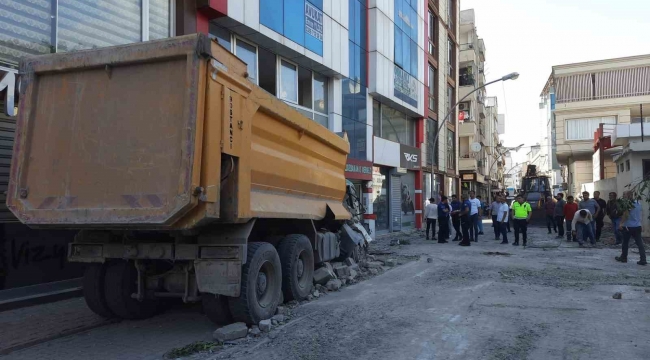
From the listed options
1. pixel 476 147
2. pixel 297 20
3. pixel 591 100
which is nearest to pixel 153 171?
pixel 297 20

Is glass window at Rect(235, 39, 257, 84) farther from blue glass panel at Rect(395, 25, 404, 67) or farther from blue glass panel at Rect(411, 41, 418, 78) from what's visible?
blue glass panel at Rect(411, 41, 418, 78)

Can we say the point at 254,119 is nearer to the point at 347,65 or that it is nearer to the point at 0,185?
the point at 0,185

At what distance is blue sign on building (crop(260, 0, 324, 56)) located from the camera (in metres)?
12.4

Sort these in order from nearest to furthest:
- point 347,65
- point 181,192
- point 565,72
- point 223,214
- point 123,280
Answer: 1. point 181,192
2. point 223,214
3. point 123,280
4. point 347,65
5. point 565,72

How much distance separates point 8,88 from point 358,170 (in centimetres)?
1187

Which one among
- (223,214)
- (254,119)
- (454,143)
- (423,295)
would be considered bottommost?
(423,295)

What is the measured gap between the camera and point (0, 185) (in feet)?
22.4

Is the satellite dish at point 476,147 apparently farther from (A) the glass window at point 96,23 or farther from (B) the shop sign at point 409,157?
(A) the glass window at point 96,23

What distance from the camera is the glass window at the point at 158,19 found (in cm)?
945

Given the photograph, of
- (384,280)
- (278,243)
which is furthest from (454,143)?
(278,243)

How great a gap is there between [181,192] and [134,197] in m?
0.56

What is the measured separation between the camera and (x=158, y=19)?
9.57 metres

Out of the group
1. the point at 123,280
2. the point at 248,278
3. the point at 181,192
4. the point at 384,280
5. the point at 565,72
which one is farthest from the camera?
the point at 565,72

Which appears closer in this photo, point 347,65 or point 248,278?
point 248,278
